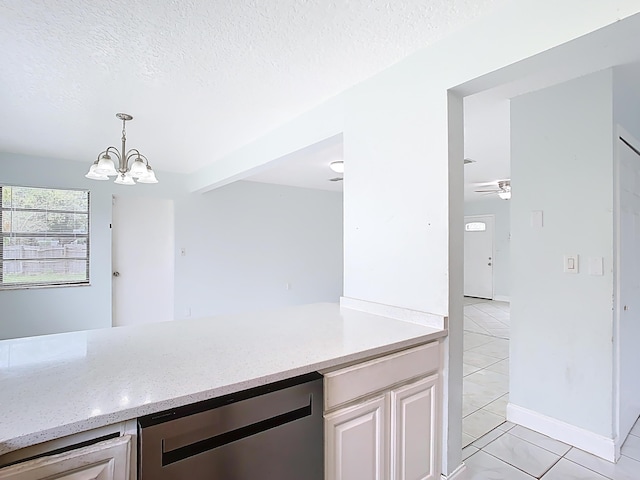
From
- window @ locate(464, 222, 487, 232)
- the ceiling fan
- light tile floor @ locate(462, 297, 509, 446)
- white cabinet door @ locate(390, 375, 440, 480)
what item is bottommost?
light tile floor @ locate(462, 297, 509, 446)

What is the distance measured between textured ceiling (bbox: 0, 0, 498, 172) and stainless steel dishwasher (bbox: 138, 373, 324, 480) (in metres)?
1.50

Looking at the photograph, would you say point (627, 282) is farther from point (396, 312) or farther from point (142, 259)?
point (142, 259)

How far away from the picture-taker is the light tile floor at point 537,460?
1.81m

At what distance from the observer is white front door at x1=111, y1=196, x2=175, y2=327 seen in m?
4.31

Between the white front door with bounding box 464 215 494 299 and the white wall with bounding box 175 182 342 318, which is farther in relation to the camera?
the white front door with bounding box 464 215 494 299

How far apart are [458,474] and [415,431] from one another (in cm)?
49

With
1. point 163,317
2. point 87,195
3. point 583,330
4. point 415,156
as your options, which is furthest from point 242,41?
point 163,317

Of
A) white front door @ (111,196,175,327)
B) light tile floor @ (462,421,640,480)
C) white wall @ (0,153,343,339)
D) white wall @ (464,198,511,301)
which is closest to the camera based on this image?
light tile floor @ (462,421,640,480)

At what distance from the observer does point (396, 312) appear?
178 cm

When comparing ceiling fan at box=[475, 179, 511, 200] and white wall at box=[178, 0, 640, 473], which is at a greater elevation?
ceiling fan at box=[475, 179, 511, 200]

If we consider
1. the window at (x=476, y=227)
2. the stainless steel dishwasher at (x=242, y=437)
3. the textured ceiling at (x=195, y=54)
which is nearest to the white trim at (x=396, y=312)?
the stainless steel dishwasher at (x=242, y=437)

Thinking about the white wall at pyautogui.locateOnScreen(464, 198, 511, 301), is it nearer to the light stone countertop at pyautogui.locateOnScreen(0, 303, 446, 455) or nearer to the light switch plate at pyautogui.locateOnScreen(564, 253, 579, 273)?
the light switch plate at pyautogui.locateOnScreen(564, 253, 579, 273)

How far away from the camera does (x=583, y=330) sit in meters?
2.05

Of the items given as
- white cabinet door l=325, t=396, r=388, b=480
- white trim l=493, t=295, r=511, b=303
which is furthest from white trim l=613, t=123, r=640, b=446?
white trim l=493, t=295, r=511, b=303
